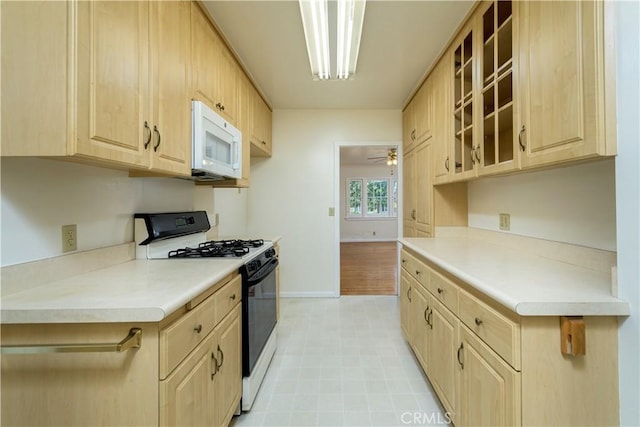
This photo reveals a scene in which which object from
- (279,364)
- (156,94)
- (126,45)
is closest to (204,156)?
(156,94)

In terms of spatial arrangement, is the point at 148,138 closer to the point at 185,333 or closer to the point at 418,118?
the point at 185,333

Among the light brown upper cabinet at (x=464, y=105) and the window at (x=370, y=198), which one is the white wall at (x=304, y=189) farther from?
the window at (x=370, y=198)

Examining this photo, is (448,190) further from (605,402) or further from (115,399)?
(115,399)

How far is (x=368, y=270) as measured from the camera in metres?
5.11

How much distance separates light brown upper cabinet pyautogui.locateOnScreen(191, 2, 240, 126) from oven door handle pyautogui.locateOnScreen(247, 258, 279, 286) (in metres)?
1.16

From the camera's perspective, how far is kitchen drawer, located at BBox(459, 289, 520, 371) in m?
0.92

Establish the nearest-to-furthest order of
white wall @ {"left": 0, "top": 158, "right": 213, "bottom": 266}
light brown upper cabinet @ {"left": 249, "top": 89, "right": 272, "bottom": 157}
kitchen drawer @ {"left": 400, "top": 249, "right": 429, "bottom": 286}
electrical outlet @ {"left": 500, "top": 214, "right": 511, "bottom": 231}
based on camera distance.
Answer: white wall @ {"left": 0, "top": 158, "right": 213, "bottom": 266} < kitchen drawer @ {"left": 400, "top": 249, "right": 429, "bottom": 286} < electrical outlet @ {"left": 500, "top": 214, "right": 511, "bottom": 231} < light brown upper cabinet @ {"left": 249, "top": 89, "right": 272, "bottom": 157}

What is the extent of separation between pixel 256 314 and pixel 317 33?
1964 millimetres

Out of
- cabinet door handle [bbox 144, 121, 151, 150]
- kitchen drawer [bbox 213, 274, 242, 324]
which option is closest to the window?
kitchen drawer [bbox 213, 274, 242, 324]

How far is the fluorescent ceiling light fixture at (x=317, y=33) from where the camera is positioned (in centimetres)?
165

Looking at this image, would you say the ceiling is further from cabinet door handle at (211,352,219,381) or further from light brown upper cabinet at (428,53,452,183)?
cabinet door handle at (211,352,219,381)

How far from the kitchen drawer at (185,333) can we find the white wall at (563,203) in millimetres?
1808

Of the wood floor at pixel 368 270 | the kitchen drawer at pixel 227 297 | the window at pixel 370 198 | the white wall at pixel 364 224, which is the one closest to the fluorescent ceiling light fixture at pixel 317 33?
the kitchen drawer at pixel 227 297

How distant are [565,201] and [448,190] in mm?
1111
